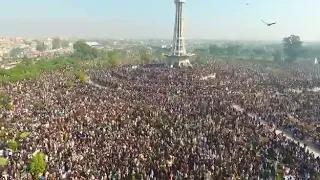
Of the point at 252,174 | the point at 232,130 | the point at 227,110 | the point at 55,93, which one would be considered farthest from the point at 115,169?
the point at 55,93

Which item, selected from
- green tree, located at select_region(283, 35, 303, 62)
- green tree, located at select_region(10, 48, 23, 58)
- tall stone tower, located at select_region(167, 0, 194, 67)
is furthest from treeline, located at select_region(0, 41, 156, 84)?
green tree, located at select_region(283, 35, 303, 62)

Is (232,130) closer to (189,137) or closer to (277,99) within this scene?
(189,137)

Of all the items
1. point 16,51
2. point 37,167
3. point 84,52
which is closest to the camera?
point 37,167

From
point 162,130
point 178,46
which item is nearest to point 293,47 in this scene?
point 178,46

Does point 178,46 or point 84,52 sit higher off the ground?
point 178,46

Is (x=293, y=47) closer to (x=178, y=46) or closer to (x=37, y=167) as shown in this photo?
(x=178, y=46)

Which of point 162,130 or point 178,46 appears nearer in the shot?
point 162,130
